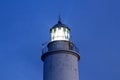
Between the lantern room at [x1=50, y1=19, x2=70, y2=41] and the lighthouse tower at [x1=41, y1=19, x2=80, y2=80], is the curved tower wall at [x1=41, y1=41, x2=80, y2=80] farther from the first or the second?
the lantern room at [x1=50, y1=19, x2=70, y2=41]

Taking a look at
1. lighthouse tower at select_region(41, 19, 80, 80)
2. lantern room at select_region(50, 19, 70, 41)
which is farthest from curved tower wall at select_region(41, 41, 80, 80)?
lantern room at select_region(50, 19, 70, 41)

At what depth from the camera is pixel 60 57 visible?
1873 centimetres

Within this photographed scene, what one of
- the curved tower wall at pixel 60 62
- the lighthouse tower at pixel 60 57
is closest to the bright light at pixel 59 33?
the lighthouse tower at pixel 60 57

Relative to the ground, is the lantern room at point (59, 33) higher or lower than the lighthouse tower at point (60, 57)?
higher

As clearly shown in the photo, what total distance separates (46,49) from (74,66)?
2.39 metres

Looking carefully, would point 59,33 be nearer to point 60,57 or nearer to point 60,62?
point 60,57

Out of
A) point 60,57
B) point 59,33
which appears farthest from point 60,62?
point 59,33

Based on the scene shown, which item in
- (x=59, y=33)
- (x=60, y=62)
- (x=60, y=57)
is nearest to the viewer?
(x=60, y=62)

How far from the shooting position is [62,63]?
18.6m

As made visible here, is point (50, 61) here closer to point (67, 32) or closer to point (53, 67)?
point (53, 67)

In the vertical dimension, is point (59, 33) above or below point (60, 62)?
above

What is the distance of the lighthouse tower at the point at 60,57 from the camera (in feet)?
60.3

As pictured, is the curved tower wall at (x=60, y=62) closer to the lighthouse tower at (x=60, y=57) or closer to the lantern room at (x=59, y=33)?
the lighthouse tower at (x=60, y=57)

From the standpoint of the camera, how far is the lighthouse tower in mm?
18375
